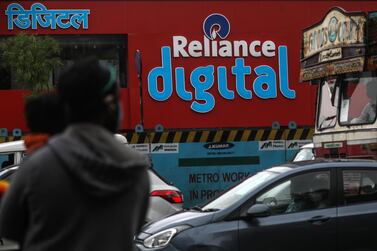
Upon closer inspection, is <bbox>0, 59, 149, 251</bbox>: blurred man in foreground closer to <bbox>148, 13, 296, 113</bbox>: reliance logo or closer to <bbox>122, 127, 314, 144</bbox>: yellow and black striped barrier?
<bbox>122, 127, 314, 144</bbox>: yellow and black striped barrier

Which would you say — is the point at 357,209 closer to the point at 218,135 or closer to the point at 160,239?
the point at 160,239

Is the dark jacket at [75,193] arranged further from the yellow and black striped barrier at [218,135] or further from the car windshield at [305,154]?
the yellow and black striped barrier at [218,135]

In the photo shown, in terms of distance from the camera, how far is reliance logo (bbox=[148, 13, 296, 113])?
16.3 metres

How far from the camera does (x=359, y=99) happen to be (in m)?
10.1

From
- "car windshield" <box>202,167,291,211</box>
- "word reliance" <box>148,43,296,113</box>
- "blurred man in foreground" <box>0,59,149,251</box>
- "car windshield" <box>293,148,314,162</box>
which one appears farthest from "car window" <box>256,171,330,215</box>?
"word reliance" <box>148,43,296,113</box>

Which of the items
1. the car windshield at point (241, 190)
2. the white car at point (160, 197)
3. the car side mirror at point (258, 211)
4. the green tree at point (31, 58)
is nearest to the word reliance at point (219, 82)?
the green tree at point (31, 58)

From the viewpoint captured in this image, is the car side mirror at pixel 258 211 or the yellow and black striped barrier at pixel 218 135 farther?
the yellow and black striped barrier at pixel 218 135

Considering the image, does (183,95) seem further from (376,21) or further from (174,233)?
(174,233)

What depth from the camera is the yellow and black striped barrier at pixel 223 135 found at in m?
15.1

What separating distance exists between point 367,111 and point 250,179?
325 cm

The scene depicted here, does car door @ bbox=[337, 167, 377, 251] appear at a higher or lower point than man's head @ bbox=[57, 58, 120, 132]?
lower

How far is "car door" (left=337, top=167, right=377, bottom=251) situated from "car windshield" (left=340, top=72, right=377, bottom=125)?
9.73 feet

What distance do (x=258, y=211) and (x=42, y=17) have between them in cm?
1124

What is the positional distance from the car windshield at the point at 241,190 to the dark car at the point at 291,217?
22 millimetres
